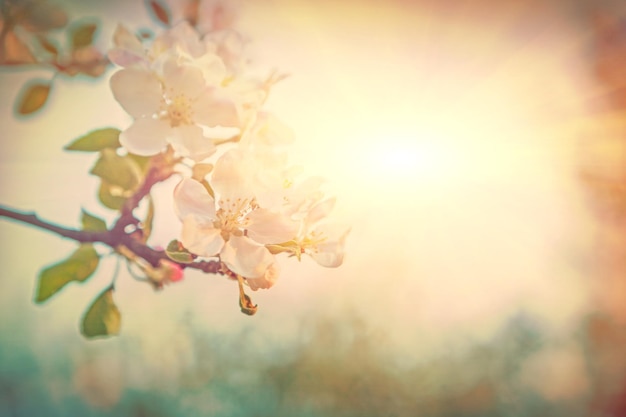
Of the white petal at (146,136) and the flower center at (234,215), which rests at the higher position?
the white petal at (146,136)

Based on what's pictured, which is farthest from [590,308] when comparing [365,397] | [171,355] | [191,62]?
[191,62]

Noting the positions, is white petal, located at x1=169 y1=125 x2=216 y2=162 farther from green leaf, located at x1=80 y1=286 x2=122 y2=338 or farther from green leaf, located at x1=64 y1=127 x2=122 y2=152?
green leaf, located at x1=80 y1=286 x2=122 y2=338

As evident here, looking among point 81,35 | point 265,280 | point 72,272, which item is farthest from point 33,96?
point 265,280

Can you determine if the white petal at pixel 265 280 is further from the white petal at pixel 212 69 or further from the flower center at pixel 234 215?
the white petal at pixel 212 69

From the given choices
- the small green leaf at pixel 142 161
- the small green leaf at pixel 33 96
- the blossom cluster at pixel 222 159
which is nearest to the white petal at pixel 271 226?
the blossom cluster at pixel 222 159

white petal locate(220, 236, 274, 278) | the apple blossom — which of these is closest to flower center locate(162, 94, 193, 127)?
the apple blossom

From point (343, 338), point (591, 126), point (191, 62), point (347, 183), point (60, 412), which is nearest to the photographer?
point (191, 62)

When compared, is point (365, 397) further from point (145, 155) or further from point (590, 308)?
point (145, 155)
